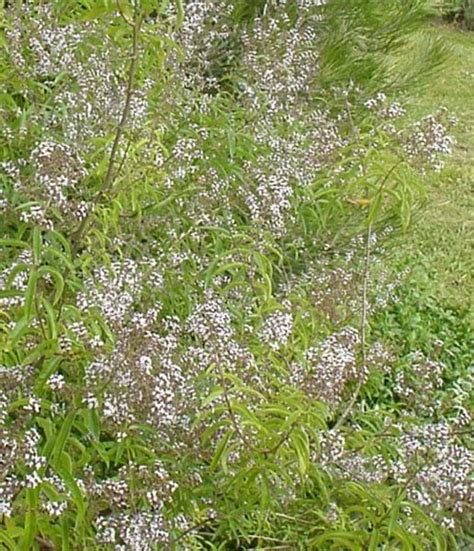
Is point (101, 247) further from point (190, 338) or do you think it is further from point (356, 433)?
point (356, 433)

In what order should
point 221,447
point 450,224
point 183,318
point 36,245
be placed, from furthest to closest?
point 450,224 < point 183,318 < point 221,447 < point 36,245

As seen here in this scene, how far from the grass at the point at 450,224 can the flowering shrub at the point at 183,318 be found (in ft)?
6.98

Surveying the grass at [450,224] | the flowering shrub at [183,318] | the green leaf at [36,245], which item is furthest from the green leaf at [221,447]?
the grass at [450,224]

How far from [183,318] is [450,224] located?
4209mm

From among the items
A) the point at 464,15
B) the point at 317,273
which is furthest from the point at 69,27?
the point at 464,15

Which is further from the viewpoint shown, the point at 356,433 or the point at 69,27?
the point at 69,27

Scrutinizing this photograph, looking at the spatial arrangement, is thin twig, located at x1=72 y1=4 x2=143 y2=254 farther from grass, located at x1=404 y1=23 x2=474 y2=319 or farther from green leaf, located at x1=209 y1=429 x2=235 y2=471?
grass, located at x1=404 y1=23 x2=474 y2=319

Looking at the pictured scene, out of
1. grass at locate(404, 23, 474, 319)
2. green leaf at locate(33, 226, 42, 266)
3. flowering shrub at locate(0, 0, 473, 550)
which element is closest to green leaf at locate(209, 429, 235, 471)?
flowering shrub at locate(0, 0, 473, 550)

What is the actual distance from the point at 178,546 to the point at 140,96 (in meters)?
1.33

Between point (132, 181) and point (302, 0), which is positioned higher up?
point (302, 0)

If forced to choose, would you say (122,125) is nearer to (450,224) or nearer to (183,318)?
(183,318)

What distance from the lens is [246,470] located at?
203 cm

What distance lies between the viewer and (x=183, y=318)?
8.52ft

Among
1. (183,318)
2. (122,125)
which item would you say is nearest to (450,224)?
(183,318)
